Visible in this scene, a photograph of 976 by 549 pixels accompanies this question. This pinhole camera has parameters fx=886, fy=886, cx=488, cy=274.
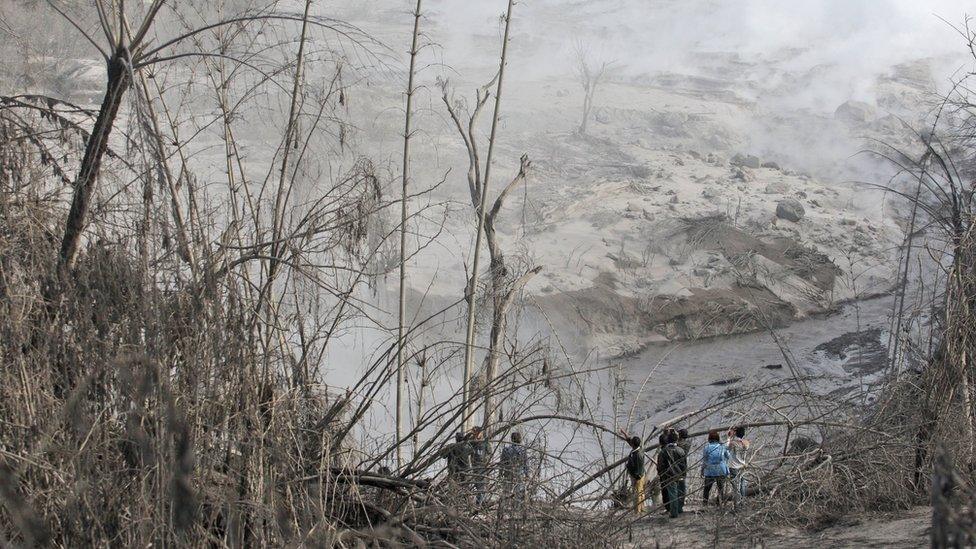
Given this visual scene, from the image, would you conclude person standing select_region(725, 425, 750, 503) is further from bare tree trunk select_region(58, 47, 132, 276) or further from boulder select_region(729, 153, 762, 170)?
boulder select_region(729, 153, 762, 170)

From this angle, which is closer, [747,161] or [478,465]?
[478,465]

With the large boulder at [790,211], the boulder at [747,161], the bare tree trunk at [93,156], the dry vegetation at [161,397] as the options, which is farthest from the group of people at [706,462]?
the boulder at [747,161]

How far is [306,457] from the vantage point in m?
4.18

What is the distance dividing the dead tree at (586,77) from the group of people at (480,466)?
1810 cm

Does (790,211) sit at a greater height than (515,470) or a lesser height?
greater

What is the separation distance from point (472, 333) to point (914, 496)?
372 centimetres

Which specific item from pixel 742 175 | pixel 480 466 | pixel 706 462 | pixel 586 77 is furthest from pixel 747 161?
pixel 480 466

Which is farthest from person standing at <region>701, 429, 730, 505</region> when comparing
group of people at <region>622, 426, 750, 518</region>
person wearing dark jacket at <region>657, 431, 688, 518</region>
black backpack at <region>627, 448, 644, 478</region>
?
black backpack at <region>627, 448, 644, 478</region>

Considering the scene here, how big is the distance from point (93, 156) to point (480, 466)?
7.69 ft

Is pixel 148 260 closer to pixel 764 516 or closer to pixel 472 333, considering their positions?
pixel 764 516

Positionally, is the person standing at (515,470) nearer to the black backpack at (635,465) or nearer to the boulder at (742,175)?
the black backpack at (635,465)

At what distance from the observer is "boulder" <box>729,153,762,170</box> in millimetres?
20984

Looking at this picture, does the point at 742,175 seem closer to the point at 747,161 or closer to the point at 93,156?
the point at 747,161

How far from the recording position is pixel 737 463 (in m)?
6.18
